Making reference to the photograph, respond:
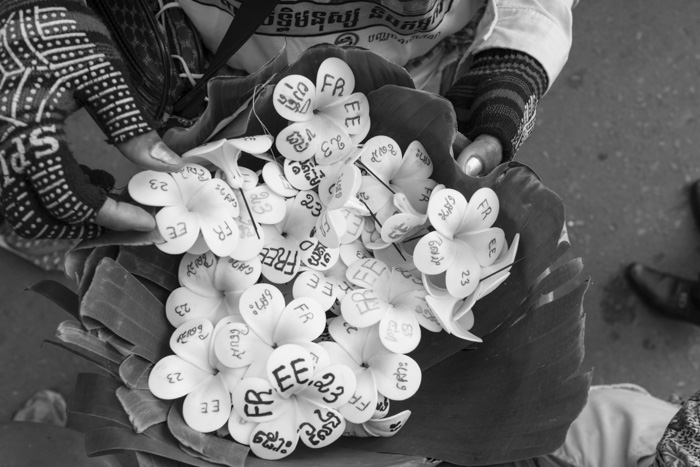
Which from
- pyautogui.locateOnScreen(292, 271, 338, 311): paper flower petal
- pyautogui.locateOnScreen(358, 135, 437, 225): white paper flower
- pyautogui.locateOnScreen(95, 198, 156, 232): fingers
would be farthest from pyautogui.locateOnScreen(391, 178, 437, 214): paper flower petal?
pyautogui.locateOnScreen(95, 198, 156, 232): fingers

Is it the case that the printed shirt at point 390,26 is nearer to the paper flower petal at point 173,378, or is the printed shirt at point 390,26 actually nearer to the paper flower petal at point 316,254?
the paper flower petal at point 316,254

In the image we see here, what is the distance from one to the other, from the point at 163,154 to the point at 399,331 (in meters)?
0.22

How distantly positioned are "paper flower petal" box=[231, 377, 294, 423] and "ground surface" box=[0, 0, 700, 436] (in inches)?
32.4

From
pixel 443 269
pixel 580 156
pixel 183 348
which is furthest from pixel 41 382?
pixel 580 156

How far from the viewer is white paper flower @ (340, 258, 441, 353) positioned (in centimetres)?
51

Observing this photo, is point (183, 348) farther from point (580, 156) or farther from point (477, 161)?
point (580, 156)

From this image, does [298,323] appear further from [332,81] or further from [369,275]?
[332,81]

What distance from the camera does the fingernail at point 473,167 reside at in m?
0.57

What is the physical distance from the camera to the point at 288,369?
48 centimetres

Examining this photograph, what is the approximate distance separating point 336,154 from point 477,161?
0.12m

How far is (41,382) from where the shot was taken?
115 centimetres

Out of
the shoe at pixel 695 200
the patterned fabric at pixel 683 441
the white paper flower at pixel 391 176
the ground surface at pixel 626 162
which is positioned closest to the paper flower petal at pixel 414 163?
the white paper flower at pixel 391 176

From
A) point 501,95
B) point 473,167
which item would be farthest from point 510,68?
point 473,167

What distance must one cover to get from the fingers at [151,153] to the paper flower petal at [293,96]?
90mm
